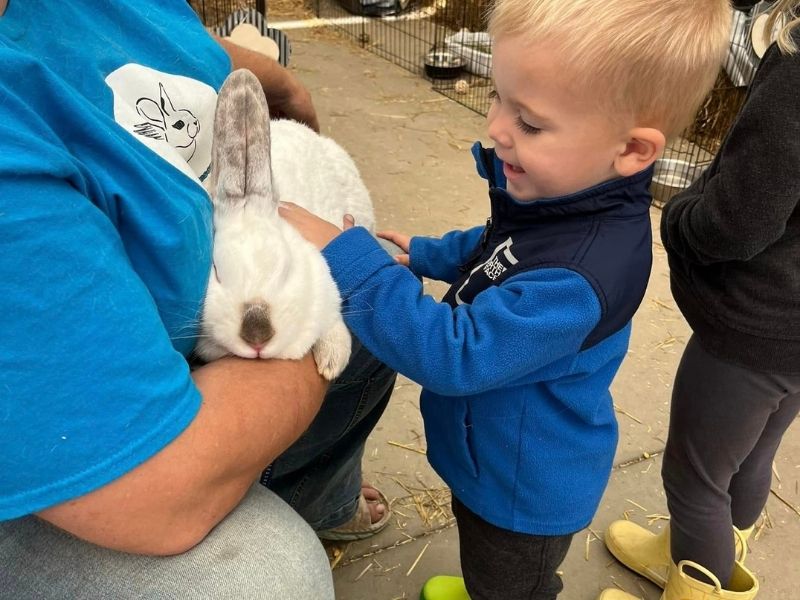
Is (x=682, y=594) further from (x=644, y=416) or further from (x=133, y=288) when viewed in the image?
(x=133, y=288)

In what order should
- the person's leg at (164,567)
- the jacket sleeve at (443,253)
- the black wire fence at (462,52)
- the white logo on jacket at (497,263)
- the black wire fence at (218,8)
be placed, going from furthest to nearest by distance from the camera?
the black wire fence at (218,8), the black wire fence at (462,52), the jacket sleeve at (443,253), the white logo on jacket at (497,263), the person's leg at (164,567)

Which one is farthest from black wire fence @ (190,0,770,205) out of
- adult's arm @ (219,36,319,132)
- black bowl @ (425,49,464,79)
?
adult's arm @ (219,36,319,132)

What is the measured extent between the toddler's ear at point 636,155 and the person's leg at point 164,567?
31.5 inches

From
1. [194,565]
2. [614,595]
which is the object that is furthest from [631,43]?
[614,595]

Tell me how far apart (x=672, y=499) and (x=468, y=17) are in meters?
5.10

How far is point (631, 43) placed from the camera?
115 centimetres

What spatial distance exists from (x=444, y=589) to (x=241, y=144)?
117cm

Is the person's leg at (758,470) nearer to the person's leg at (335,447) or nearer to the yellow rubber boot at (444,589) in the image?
the yellow rubber boot at (444,589)

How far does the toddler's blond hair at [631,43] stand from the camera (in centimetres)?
114

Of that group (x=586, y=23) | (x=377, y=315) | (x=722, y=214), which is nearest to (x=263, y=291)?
(x=377, y=315)

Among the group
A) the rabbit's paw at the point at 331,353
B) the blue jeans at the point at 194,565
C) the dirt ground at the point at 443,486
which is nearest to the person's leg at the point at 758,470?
the dirt ground at the point at 443,486

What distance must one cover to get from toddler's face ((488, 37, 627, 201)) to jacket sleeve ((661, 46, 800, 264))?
0.94ft

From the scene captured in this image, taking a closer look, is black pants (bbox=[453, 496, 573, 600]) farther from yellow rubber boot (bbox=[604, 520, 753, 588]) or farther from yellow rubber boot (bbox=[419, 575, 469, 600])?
yellow rubber boot (bbox=[604, 520, 753, 588])

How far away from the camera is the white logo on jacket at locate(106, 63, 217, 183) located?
120 centimetres
